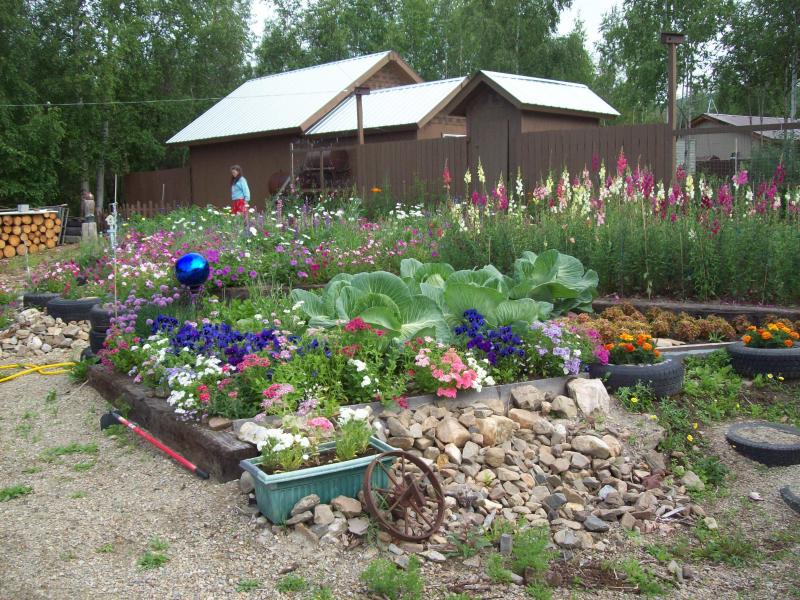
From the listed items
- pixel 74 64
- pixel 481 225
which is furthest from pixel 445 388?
pixel 74 64

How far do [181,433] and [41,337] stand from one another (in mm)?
4812

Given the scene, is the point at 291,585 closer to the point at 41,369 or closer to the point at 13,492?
the point at 13,492

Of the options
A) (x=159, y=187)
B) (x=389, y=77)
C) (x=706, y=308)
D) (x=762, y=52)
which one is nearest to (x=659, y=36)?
(x=762, y=52)

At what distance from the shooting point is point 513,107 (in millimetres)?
16844

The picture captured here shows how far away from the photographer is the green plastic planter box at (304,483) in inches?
149

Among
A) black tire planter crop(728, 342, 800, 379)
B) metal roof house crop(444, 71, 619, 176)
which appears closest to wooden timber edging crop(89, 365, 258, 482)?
black tire planter crop(728, 342, 800, 379)

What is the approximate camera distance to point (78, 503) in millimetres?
4277

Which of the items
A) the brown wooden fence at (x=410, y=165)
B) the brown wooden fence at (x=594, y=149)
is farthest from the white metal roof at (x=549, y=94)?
the brown wooden fence at (x=594, y=149)

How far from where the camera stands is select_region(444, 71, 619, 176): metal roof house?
16250mm

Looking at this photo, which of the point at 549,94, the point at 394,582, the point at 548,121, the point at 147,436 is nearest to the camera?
the point at 394,582

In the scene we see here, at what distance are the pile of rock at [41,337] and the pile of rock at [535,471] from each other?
521cm

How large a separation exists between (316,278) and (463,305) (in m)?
3.34

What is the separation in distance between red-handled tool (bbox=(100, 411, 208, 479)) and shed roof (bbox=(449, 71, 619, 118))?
12.5 m

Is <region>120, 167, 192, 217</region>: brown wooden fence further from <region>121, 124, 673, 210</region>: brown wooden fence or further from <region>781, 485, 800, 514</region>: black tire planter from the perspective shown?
<region>781, 485, 800, 514</region>: black tire planter
